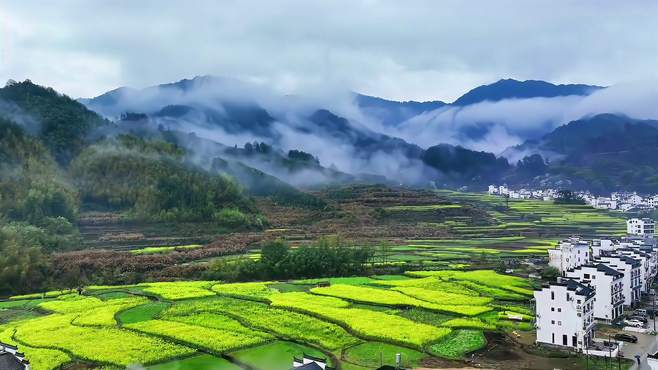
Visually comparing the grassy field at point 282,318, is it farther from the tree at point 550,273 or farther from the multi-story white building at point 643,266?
the multi-story white building at point 643,266

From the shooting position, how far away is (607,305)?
34.6m

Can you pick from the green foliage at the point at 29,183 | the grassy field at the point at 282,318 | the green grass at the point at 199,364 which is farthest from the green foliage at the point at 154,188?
the green grass at the point at 199,364

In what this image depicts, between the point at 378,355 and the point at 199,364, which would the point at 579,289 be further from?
the point at 199,364

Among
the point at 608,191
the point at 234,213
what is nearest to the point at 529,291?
the point at 234,213

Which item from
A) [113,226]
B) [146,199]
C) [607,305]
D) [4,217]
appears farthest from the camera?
[146,199]

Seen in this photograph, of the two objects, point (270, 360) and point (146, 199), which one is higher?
point (146, 199)

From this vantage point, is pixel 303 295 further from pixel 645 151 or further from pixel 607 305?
pixel 645 151

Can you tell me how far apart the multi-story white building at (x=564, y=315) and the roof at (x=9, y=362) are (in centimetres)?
2329

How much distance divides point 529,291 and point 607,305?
20.7 ft

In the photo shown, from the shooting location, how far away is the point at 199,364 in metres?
25.1

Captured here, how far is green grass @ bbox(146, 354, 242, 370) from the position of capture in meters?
24.7

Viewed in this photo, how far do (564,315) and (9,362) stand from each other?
24621 millimetres

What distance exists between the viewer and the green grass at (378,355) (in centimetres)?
2533

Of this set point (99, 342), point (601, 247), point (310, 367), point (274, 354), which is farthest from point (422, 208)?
point (310, 367)
